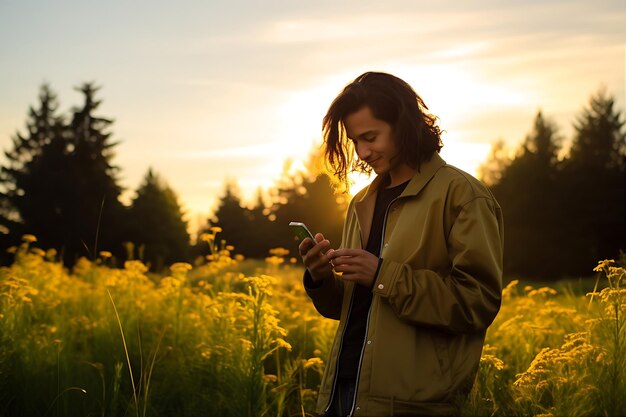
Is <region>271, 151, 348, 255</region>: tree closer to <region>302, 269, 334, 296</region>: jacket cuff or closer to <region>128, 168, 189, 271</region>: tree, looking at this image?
<region>128, 168, 189, 271</region>: tree

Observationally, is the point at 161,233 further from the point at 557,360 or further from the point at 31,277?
the point at 557,360

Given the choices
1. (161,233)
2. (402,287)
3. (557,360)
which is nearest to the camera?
(402,287)

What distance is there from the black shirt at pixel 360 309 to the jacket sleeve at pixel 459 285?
0.96 ft

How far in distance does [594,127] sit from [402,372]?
1564 inches

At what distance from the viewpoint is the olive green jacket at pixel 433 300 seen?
2.49 meters

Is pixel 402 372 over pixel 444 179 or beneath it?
beneath

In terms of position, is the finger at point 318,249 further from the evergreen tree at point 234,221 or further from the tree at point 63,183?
the evergreen tree at point 234,221

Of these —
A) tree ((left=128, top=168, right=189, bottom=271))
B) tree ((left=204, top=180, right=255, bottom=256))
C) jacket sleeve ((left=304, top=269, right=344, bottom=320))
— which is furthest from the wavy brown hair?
tree ((left=204, top=180, right=255, bottom=256))

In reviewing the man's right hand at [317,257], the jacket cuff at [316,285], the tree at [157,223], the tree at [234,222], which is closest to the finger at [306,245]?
the man's right hand at [317,257]

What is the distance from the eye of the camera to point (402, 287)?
2.48m

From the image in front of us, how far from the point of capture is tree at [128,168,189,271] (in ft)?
117

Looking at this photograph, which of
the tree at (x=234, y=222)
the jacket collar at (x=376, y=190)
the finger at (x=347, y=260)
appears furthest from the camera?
the tree at (x=234, y=222)

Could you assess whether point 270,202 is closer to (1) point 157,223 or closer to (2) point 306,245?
(1) point 157,223

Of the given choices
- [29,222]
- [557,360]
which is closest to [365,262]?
[557,360]
